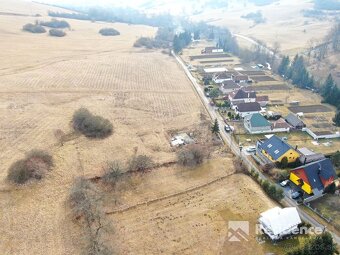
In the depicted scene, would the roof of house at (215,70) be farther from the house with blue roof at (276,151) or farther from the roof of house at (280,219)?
the roof of house at (280,219)

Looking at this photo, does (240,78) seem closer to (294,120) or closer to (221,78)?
(221,78)

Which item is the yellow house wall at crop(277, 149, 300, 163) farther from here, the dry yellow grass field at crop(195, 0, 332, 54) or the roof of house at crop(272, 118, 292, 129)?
the dry yellow grass field at crop(195, 0, 332, 54)

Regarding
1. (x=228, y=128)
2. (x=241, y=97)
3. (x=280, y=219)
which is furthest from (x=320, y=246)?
(x=241, y=97)

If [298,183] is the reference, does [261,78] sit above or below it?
below

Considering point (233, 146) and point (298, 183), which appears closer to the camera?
point (298, 183)

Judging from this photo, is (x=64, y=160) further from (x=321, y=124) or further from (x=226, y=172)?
(x=321, y=124)

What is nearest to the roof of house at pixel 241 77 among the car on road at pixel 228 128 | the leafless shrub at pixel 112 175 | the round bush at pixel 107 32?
the car on road at pixel 228 128

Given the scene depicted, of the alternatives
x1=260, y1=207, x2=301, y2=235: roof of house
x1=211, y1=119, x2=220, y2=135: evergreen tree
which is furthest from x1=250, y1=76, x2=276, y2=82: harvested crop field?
x1=260, y1=207, x2=301, y2=235: roof of house
